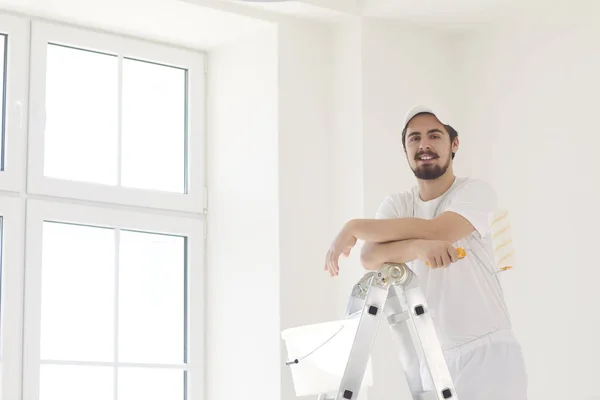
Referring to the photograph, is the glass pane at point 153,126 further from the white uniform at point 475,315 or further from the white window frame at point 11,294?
the white uniform at point 475,315

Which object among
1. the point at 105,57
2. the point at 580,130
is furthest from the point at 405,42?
the point at 105,57

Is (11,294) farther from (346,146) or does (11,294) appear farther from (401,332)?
(401,332)

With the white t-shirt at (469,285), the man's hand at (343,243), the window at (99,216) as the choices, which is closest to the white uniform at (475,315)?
the white t-shirt at (469,285)

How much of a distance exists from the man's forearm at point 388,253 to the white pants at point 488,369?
0.96 ft

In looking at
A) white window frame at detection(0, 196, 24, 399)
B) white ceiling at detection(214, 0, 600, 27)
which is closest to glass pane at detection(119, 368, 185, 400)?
white window frame at detection(0, 196, 24, 399)

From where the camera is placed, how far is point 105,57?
3.95 meters

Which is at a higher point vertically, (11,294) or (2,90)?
(2,90)

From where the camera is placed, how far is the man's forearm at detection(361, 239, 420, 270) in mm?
2629

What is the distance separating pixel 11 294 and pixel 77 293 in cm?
26

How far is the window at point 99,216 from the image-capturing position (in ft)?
11.8

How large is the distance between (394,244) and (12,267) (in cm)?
146

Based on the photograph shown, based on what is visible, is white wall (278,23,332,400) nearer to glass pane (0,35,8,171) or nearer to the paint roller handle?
glass pane (0,35,8,171)

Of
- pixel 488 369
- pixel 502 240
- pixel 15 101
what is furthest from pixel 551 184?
pixel 15 101

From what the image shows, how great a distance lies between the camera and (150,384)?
12.5ft
